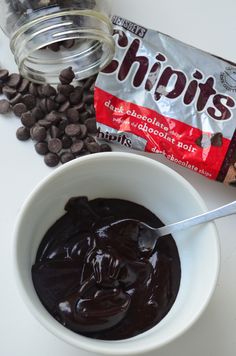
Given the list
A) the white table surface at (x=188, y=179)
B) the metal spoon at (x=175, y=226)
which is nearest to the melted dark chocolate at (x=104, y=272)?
the metal spoon at (x=175, y=226)

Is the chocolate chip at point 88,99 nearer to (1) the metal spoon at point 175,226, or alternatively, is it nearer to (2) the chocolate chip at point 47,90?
(2) the chocolate chip at point 47,90

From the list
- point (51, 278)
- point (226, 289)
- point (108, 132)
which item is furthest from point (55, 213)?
point (226, 289)

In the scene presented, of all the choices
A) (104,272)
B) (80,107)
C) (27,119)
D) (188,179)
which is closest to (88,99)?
(80,107)

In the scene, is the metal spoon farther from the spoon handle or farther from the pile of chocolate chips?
the pile of chocolate chips

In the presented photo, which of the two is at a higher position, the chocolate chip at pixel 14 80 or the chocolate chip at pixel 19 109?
the chocolate chip at pixel 14 80

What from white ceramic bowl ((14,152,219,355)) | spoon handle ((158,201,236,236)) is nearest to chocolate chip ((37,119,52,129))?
white ceramic bowl ((14,152,219,355))

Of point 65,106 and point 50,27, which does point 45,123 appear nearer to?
point 65,106

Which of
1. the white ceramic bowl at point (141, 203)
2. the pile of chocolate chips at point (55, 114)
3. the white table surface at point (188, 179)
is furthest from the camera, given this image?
the pile of chocolate chips at point (55, 114)
